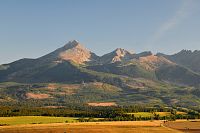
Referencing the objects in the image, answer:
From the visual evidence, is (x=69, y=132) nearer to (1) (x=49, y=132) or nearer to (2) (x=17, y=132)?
(1) (x=49, y=132)

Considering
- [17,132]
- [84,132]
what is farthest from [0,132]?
[84,132]

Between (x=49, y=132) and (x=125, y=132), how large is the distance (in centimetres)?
3796

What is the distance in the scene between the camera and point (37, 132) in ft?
639

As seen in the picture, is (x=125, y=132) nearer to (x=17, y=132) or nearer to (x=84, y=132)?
(x=84, y=132)

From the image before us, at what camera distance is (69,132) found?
633 ft

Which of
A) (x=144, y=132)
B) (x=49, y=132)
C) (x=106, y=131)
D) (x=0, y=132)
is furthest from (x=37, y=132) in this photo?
(x=144, y=132)

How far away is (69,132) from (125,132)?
28038mm

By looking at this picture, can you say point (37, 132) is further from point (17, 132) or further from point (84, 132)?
point (84, 132)

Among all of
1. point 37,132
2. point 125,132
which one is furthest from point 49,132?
point 125,132

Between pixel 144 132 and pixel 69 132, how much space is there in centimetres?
3761

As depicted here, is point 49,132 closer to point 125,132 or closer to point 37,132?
point 37,132

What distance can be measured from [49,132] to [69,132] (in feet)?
33.2

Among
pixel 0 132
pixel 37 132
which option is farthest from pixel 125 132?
pixel 0 132

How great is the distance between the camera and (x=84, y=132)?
633ft
